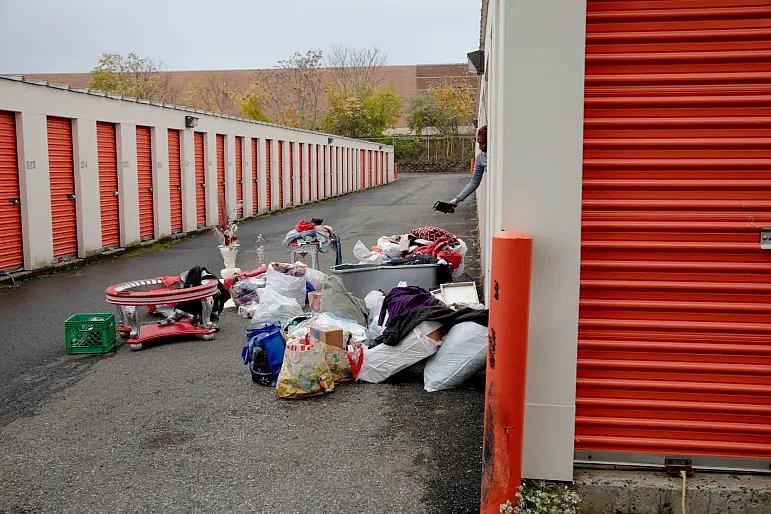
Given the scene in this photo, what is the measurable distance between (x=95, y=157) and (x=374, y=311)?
10375mm

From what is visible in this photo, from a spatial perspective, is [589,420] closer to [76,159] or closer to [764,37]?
[764,37]

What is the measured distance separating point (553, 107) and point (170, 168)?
17.7 meters

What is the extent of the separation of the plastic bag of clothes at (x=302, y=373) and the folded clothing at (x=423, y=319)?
652 mm

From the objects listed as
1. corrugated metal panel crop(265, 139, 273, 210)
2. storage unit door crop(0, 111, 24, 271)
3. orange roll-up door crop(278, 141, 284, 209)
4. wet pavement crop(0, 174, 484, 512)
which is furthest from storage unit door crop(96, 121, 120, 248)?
orange roll-up door crop(278, 141, 284, 209)

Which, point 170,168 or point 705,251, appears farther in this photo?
point 170,168

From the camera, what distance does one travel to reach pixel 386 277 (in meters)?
9.35

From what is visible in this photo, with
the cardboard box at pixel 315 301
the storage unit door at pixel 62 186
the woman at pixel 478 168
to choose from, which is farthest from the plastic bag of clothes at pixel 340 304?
the storage unit door at pixel 62 186

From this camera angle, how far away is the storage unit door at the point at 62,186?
14.5 metres

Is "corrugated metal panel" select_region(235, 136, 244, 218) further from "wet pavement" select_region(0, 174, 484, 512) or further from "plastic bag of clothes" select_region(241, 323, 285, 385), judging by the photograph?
"plastic bag of clothes" select_region(241, 323, 285, 385)

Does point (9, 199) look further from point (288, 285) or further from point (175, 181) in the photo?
point (175, 181)

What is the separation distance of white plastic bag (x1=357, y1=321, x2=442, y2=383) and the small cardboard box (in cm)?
30

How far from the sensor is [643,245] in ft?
12.6

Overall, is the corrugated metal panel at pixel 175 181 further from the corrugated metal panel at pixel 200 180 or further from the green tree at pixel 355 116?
the green tree at pixel 355 116

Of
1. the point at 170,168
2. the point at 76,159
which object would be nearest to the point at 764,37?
the point at 76,159
